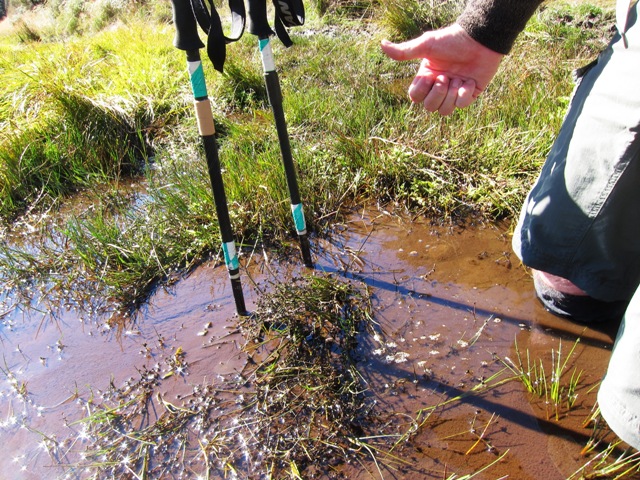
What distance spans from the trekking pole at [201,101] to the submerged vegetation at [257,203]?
0.37 metres

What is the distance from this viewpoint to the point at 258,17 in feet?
6.74

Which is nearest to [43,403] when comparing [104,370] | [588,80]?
[104,370]

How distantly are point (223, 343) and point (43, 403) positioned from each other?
0.81 metres

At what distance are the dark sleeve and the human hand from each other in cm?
3

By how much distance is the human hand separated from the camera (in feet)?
6.02

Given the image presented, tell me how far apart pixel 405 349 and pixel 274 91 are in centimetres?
130

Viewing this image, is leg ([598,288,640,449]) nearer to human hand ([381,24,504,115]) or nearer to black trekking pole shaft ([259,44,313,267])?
human hand ([381,24,504,115])

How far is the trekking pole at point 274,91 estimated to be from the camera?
2062 millimetres

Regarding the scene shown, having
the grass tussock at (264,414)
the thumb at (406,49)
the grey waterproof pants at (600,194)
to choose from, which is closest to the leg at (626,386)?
the grey waterproof pants at (600,194)

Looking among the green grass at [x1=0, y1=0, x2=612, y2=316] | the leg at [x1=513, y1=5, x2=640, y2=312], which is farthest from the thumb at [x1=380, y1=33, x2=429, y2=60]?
the green grass at [x1=0, y1=0, x2=612, y2=316]

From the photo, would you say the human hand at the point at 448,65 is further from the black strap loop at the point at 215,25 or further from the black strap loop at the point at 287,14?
the black strap loop at the point at 215,25

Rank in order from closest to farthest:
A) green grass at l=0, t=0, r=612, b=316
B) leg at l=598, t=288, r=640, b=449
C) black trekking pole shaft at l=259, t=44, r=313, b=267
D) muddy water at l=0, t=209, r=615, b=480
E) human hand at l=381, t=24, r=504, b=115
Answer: leg at l=598, t=288, r=640, b=449, muddy water at l=0, t=209, r=615, b=480, human hand at l=381, t=24, r=504, b=115, black trekking pole shaft at l=259, t=44, r=313, b=267, green grass at l=0, t=0, r=612, b=316

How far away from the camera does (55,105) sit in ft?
13.9

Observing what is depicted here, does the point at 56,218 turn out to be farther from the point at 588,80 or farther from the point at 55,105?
the point at 588,80
